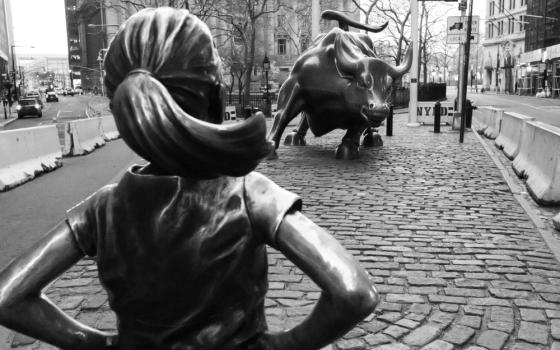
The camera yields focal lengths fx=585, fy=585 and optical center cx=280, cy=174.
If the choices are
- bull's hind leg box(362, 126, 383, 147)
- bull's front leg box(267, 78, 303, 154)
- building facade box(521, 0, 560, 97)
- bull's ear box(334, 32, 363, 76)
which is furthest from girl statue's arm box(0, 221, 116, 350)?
building facade box(521, 0, 560, 97)

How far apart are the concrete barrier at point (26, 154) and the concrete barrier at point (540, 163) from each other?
8.24 metres

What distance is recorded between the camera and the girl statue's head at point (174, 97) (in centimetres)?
135

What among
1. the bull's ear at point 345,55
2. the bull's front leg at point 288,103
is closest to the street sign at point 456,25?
the bull's ear at point 345,55

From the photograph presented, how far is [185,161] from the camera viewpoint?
141 centimetres

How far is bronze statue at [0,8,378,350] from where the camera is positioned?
4.53 feet

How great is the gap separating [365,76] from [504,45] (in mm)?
77628

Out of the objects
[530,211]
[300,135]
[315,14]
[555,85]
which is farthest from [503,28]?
[530,211]

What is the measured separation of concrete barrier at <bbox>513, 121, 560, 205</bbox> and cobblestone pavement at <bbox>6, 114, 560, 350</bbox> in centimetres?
40

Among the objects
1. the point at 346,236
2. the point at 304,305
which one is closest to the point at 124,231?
the point at 304,305

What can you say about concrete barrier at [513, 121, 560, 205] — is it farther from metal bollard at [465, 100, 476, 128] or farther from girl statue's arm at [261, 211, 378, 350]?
metal bollard at [465, 100, 476, 128]

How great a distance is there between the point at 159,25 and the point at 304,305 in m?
3.10

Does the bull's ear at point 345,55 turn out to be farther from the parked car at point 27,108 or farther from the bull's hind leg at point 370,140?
the parked car at point 27,108

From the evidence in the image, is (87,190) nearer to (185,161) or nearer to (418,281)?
(418,281)

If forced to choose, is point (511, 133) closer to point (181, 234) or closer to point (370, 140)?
point (370, 140)
